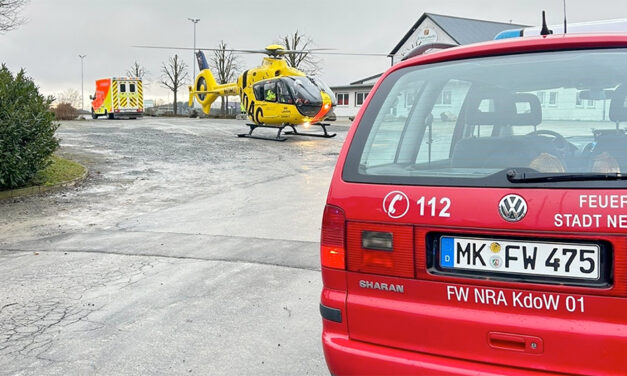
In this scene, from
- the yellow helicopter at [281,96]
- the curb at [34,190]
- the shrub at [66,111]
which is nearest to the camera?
the curb at [34,190]

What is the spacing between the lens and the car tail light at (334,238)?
2484 millimetres

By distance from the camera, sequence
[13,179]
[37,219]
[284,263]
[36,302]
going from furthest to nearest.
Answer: [13,179]
[37,219]
[284,263]
[36,302]

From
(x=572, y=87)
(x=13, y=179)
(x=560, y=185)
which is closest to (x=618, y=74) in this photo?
(x=572, y=87)

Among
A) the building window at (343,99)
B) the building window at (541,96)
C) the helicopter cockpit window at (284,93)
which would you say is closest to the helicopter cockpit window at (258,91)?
the helicopter cockpit window at (284,93)

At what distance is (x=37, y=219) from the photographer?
29.0 ft

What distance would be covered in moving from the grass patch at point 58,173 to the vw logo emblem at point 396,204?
1065 centimetres

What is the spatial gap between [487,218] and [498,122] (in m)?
0.54

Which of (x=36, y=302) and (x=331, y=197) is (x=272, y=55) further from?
(x=331, y=197)

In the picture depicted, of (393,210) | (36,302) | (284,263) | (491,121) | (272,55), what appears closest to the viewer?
(393,210)

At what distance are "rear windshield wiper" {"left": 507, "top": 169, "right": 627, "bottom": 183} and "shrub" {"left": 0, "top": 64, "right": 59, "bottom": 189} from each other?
996 centimetres

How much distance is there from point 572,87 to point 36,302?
453 centimetres

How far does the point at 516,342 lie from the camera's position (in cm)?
211

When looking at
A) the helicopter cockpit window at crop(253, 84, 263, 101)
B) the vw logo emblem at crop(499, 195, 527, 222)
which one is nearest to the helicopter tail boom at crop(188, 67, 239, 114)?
the helicopter cockpit window at crop(253, 84, 263, 101)

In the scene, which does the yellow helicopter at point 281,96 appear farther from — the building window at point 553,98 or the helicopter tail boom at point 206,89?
the building window at point 553,98
